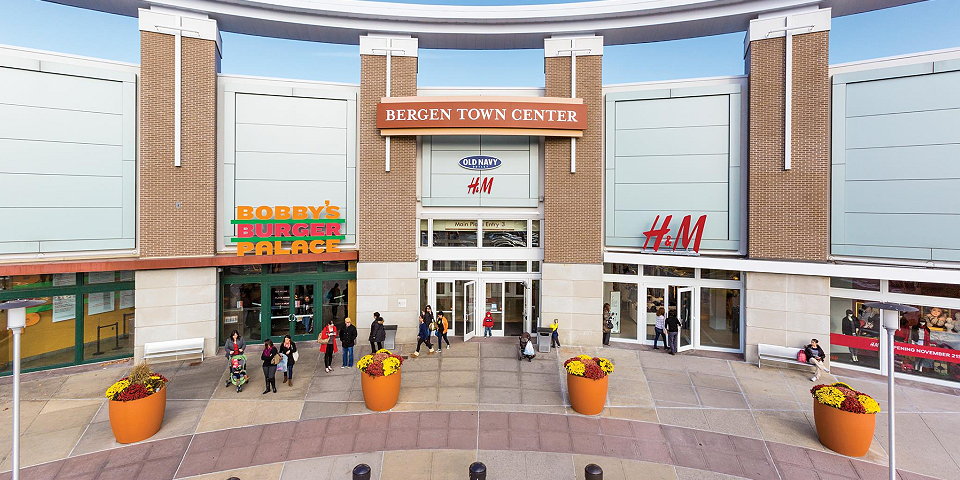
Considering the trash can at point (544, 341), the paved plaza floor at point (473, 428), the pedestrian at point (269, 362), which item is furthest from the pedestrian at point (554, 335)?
the pedestrian at point (269, 362)

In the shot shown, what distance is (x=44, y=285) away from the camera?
44.4 feet

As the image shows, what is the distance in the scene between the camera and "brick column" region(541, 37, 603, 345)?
1634 cm

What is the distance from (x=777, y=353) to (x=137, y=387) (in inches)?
772

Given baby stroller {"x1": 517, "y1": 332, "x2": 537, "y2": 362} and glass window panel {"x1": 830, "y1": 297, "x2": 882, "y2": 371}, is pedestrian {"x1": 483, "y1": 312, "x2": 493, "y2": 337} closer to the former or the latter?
baby stroller {"x1": 517, "y1": 332, "x2": 537, "y2": 362}

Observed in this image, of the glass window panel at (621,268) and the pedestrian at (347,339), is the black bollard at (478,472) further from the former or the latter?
the glass window panel at (621,268)

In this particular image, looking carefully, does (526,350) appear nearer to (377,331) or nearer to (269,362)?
(377,331)

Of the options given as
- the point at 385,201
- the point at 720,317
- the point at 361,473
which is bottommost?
the point at 361,473

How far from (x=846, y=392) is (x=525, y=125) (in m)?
12.5

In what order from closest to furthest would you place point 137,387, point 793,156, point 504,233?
point 137,387 → point 793,156 → point 504,233

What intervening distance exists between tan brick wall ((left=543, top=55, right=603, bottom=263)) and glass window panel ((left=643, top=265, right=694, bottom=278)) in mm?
2170

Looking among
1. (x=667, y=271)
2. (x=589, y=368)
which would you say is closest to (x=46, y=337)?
(x=589, y=368)

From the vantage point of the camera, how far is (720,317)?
16.1 meters

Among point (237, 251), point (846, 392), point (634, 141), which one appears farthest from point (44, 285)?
point (846, 392)

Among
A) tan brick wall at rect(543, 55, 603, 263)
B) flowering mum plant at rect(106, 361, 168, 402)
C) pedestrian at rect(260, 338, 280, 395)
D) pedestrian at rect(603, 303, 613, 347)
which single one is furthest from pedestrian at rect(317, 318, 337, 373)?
pedestrian at rect(603, 303, 613, 347)
